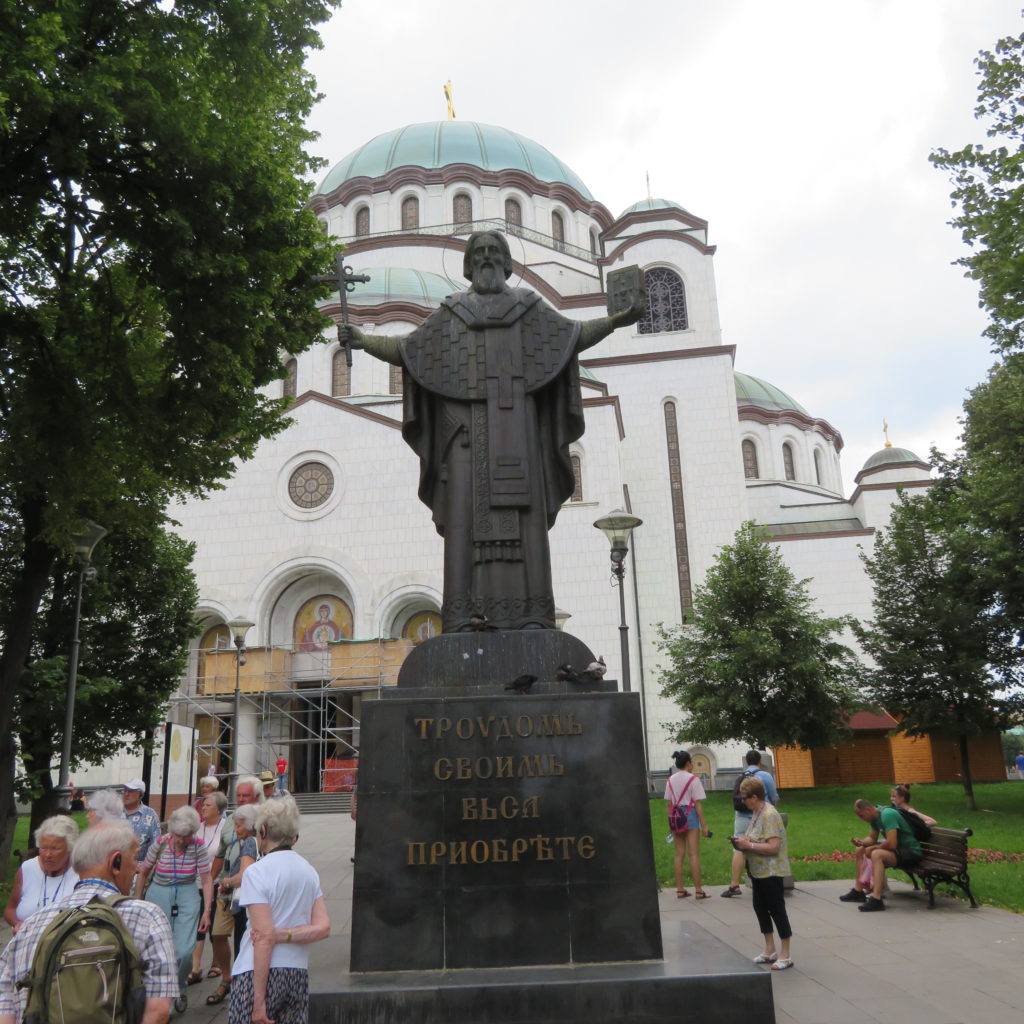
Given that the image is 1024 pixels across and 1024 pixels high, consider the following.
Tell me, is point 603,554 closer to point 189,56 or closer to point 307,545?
point 307,545

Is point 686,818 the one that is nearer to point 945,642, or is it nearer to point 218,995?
point 218,995

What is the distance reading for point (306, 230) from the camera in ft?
37.0

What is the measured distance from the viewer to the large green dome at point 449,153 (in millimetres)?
41125

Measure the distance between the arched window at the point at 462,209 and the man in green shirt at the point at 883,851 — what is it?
3455cm

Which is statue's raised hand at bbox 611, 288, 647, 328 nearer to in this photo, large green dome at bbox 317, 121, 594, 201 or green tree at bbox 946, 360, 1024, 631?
green tree at bbox 946, 360, 1024, 631

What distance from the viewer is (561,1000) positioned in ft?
14.1

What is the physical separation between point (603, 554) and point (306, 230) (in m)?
19.1

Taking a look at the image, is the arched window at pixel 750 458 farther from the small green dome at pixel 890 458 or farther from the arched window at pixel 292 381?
the arched window at pixel 292 381

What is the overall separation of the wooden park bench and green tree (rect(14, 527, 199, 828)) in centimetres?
1177

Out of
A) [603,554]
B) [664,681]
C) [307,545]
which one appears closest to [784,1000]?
[664,681]

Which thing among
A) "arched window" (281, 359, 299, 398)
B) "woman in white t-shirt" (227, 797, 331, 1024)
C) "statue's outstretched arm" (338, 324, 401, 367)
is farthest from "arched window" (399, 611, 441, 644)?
"woman in white t-shirt" (227, 797, 331, 1024)

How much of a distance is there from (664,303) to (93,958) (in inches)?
1349

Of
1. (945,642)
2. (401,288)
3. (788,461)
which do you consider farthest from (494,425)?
(788,461)

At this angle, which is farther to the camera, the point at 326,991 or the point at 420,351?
the point at 420,351
